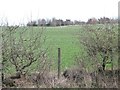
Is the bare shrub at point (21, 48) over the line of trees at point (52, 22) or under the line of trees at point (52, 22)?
under

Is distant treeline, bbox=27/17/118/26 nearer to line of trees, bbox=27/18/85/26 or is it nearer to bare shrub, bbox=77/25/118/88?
line of trees, bbox=27/18/85/26

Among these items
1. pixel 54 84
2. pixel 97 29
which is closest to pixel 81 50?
pixel 97 29

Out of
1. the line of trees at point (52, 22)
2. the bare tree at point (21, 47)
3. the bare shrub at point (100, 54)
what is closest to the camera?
the bare shrub at point (100, 54)

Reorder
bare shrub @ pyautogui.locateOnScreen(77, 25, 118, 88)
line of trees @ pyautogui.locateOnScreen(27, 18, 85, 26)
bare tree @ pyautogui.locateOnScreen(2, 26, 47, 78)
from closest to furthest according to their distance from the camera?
bare shrub @ pyautogui.locateOnScreen(77, 25, 118, 88) → bare tree @ pyautogui.locateOnScreen(2, 26, 47, 78) → line of trees @ pyautogui.locateOnScreen(27, 18, 85, 26)

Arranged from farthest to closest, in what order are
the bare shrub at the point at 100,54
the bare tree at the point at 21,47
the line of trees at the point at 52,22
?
1. the line of trees at the point at 52,22
2. the bare tree at the point at 21,47
3. the bare shrub at the point at 100,54

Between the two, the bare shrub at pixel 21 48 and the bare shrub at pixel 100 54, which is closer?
the bare shrub at pixel 100 54

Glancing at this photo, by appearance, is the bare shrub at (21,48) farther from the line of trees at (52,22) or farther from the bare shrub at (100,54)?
the bare shrub at (100,54)

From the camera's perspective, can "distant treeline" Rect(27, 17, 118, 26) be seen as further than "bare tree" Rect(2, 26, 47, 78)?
Yes

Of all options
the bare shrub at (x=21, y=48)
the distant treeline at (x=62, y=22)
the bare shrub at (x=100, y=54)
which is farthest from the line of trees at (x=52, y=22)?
the bare shrub at (x=100, y=54)

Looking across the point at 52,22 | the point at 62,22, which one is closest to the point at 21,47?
the point at 52,22

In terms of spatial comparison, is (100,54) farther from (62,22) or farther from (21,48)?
(62,22)

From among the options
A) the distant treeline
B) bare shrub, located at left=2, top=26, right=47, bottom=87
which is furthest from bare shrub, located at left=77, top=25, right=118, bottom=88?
bare shrub, located at left=2, top=26, right=47, bottom=87

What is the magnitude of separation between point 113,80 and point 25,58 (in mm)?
2603

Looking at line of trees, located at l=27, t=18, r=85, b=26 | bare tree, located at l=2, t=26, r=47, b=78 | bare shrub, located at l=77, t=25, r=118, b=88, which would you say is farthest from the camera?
line of trees, located at l=27, t=18, r=85, b=26
